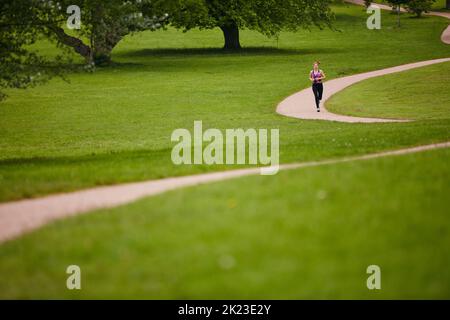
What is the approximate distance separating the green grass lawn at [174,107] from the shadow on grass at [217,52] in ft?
0.31

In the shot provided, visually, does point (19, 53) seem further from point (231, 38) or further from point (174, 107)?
point (231, 38)

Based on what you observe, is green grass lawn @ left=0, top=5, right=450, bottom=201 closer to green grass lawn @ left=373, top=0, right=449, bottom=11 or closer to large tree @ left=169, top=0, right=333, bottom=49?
large tree @ left=169, top=0, right=333, bottom=49

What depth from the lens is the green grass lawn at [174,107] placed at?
16336 mm

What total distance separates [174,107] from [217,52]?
2375 cm

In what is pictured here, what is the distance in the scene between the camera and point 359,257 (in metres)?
7.34

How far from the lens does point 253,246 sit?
7.73 m

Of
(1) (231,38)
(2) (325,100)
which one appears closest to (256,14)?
(1) (231,38)

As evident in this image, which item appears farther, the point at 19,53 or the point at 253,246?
the point at 19,53

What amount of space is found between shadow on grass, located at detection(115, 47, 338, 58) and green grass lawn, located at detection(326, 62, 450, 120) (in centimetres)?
1543

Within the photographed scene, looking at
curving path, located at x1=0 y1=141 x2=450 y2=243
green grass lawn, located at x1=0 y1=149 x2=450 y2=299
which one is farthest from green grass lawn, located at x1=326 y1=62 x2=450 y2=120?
green grass lawn, located at x1=0 y1=149 x2=450 y2=299

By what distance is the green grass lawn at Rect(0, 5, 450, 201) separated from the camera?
643 inches

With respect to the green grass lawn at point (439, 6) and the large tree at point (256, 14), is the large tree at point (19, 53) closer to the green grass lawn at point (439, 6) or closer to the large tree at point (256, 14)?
the large tree at point (256, 14)

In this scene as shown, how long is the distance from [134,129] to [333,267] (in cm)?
2037
